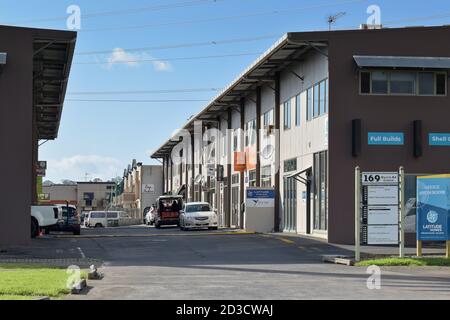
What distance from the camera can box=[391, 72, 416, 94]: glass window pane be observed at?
91.0 ft

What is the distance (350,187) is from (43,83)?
58.8ft

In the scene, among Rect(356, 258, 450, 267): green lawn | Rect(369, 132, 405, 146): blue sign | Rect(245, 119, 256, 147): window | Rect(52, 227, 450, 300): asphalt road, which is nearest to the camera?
Rect(52, 227, 450, 300): asphalt road

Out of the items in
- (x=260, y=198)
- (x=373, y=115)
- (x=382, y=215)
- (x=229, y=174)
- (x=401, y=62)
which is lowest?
(x=382, y=215)

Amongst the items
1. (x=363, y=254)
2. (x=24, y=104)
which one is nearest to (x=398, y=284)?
(x=363, y=254)

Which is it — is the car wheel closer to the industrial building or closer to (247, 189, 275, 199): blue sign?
(247, 189, 275, 199): blue sign

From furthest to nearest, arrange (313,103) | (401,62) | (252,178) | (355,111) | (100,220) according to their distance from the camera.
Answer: (100,220) < (252,178) < (313,103) < (355,111) < (401,62)

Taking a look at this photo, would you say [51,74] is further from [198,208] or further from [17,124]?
[198,208]

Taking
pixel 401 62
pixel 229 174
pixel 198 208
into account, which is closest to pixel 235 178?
pixel 229 174

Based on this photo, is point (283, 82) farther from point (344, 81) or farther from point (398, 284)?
point (398, 284)

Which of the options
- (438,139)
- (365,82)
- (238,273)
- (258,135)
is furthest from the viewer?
(258,135)

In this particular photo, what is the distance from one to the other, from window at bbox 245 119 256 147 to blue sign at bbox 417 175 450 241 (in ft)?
66.7

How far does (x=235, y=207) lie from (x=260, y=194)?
1091 cm

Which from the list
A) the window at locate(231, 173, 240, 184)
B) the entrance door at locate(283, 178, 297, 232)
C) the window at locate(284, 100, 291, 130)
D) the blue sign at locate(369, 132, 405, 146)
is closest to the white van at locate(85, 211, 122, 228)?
the window at locate(231, 173, 240, 184)

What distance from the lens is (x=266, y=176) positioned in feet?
126
